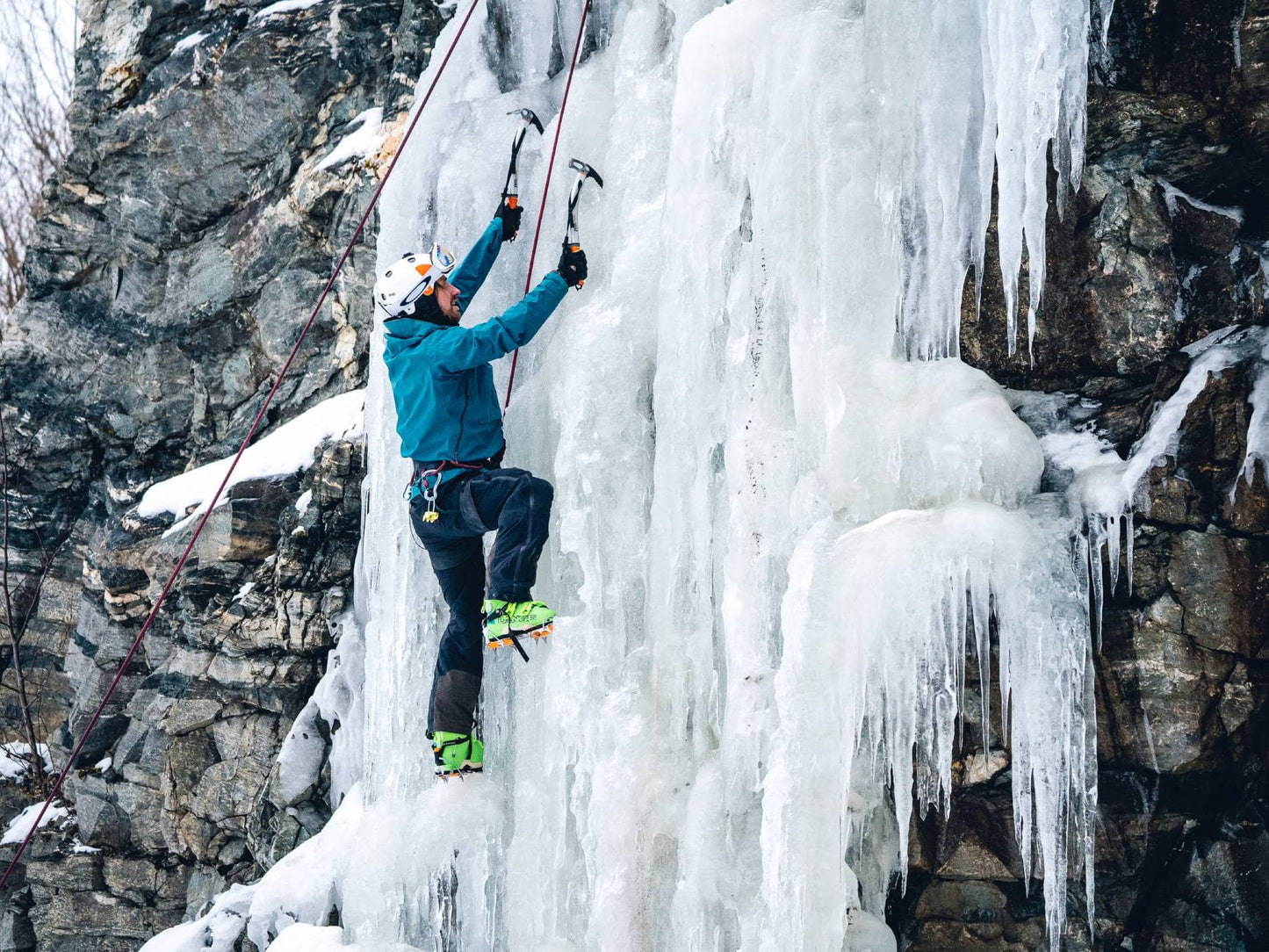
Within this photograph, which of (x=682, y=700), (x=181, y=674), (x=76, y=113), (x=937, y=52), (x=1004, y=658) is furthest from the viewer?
(x=76, y=113)

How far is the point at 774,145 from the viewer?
4793 mm

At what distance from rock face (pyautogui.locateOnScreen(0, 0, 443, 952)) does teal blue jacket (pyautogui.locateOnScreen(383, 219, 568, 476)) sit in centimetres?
275

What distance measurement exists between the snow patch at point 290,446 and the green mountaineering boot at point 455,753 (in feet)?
9.64

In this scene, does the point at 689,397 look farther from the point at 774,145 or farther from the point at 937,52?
the point at 937,52

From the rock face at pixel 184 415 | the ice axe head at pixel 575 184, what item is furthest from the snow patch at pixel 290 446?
the ice axe head at pixel 575 184

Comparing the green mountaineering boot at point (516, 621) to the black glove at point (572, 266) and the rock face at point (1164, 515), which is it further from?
the rock face at point (1164, 515)

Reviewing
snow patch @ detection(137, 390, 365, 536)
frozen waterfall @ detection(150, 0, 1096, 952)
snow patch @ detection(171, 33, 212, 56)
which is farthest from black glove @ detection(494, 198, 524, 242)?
snow patch @ detection(171, 33, 212, 56)

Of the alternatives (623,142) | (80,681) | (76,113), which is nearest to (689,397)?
(623,142)

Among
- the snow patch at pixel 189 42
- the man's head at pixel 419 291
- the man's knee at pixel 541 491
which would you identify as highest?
the snow patch at pixel 189 42

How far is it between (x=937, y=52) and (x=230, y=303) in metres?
6.07

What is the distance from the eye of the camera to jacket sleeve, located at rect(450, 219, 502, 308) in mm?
5316

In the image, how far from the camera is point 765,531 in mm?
4629

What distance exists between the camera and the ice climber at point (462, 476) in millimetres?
4559

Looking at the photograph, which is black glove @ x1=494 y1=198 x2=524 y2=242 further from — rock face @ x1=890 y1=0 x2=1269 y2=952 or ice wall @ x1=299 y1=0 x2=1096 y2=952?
rock face @ x1=890 y1=0 x2=1269 y2=952
